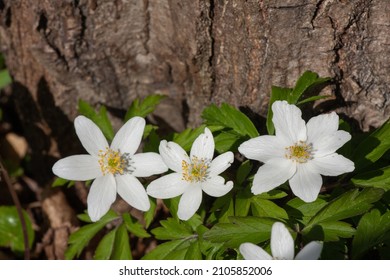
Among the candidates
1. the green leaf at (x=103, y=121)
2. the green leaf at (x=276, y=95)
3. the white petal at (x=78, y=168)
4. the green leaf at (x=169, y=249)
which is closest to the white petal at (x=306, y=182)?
the green leaf at (x=276, y=95)

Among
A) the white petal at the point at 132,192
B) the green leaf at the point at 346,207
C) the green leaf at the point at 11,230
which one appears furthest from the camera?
the green leaf at the point at 11,230

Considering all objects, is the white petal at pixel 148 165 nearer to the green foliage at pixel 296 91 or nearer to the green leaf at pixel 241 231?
the green leaf at pixel 241 231

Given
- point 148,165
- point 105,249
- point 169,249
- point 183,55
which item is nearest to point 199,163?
point 148,165

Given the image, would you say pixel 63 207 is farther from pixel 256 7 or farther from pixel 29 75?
pixel 256 7

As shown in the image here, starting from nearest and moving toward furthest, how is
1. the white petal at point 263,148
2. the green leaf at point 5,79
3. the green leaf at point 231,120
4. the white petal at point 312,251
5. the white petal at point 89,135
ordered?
the white petal at point 312,251 → the white petal at point 263,148 → the white petal at point 89,135 → the green leaf at point 231,120 → the green leaf at point 5,79

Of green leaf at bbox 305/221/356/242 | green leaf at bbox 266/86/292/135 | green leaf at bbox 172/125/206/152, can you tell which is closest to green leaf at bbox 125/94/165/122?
green leaf at bbox 172/125/206/152
